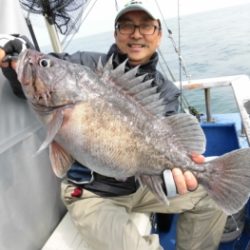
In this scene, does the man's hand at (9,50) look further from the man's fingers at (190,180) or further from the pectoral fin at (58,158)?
the man's fingers at (190,180)

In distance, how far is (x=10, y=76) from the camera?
2230mm

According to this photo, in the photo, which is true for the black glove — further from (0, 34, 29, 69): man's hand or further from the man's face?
the man's face

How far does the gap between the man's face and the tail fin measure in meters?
1.26

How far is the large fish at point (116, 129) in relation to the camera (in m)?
1.72

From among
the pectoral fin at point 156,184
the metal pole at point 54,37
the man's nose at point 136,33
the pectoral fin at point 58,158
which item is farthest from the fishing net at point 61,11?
the pectoral fin at point 156,184

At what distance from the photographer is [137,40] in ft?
9.20

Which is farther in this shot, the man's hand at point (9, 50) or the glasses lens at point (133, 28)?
the glasses lens at point (133, 28)

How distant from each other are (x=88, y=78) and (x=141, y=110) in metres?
0.32

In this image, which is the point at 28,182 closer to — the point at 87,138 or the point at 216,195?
the point at 87,138

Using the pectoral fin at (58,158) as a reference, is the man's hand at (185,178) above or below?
below

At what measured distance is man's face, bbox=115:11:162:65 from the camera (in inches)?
110

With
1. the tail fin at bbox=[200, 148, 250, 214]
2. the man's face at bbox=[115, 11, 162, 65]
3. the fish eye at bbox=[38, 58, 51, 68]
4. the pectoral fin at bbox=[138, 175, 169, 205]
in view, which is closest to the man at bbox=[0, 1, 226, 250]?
the man's face at bbox=[115, 11, 162, 65]

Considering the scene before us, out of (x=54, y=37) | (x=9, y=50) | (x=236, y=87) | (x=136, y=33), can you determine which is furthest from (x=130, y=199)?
(x=236, y=87)

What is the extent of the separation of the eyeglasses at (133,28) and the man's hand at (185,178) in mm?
1274
